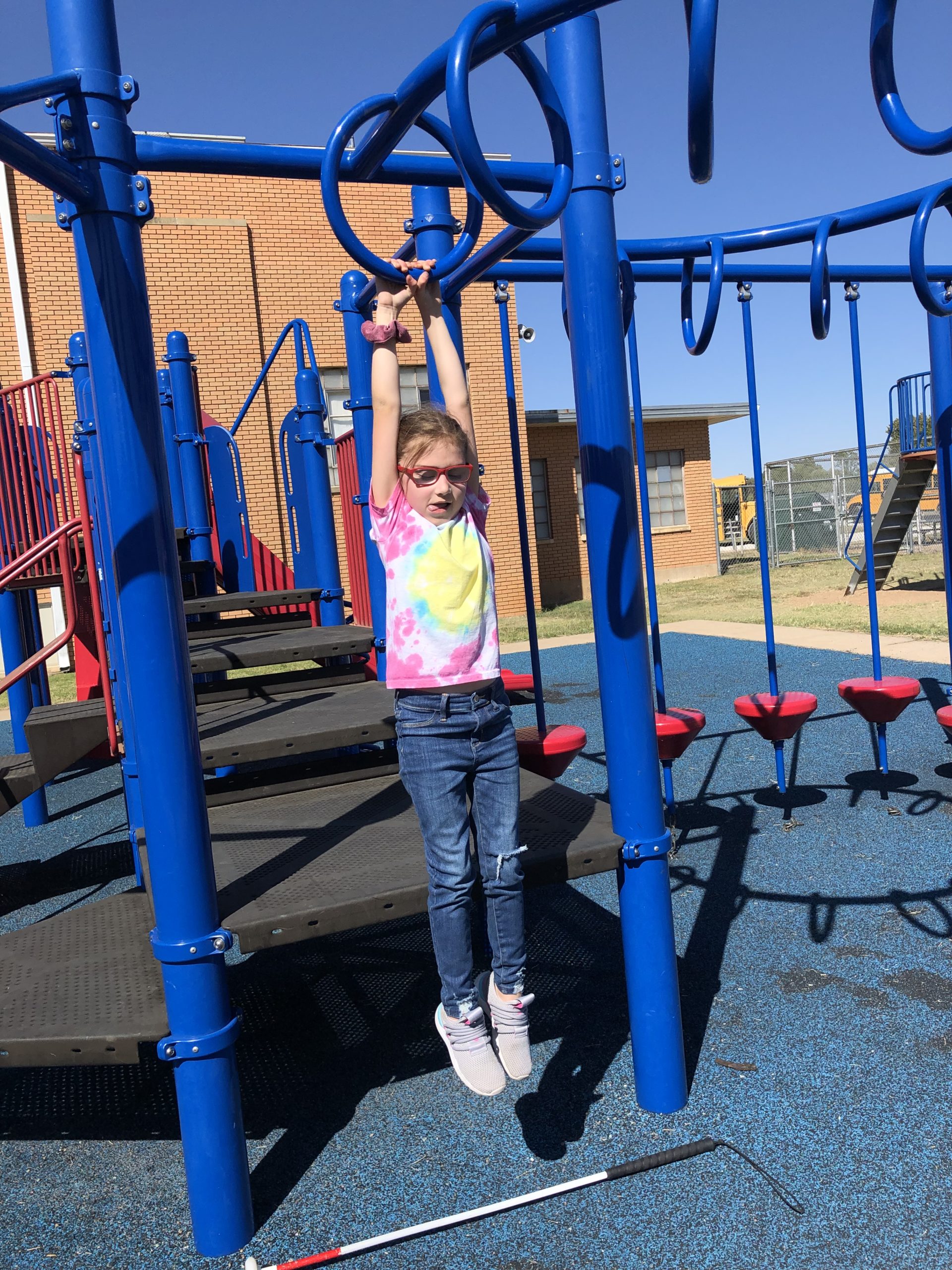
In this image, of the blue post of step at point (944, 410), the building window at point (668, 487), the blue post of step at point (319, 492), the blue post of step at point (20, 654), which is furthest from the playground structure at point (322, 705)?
the building window at point (668, 487)

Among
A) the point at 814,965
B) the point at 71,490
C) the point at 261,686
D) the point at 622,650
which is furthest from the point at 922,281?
the point at 71,490

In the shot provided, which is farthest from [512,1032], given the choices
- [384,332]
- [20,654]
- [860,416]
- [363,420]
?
[20,654]

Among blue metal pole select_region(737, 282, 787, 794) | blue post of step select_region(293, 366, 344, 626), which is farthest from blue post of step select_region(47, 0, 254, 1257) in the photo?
blue post of step select_region(293, 366, 344, 626)

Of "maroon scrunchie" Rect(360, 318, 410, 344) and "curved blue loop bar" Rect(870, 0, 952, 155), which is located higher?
"curved blue loop bar" Rect(870, 0, 952, 155)

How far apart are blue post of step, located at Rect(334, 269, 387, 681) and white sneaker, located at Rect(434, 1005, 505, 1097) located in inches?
76.1

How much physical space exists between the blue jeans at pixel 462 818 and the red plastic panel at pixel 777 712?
1.93 m

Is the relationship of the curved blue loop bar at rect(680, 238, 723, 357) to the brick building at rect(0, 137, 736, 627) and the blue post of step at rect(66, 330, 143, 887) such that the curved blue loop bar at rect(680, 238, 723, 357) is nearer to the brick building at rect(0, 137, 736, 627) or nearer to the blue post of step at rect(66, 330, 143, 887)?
the blue post of step at rect(66, 330, 143, 887)

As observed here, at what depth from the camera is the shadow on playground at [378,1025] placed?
246 centimetres

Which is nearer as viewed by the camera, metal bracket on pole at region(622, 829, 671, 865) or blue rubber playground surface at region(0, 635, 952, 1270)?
blue rubber playground surface at region(0, 635, 952, 1270)

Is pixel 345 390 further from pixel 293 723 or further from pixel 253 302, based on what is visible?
pixel 293 723

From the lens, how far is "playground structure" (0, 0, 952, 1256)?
6.03 ft

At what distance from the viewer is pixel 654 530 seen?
1934 cm

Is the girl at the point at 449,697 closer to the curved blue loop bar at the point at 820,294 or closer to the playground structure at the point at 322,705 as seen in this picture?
the playground structure at the point at 322,705

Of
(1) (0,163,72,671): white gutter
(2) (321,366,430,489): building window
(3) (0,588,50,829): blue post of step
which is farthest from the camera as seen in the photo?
(2) (321,366,430,489): building window
